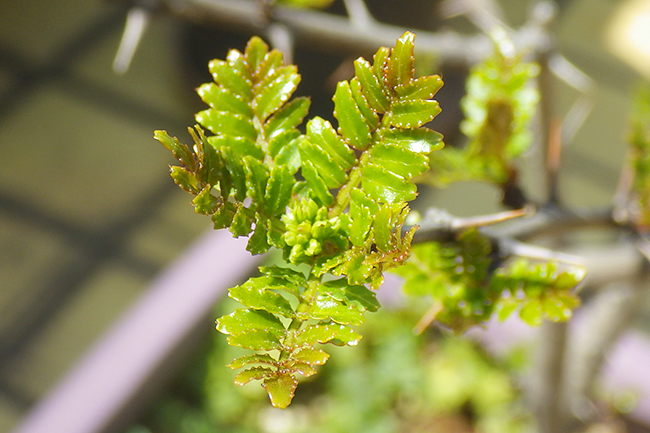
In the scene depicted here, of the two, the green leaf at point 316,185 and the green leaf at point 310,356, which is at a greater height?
the green leaf at point 316,185

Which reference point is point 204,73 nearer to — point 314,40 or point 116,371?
point 116,371

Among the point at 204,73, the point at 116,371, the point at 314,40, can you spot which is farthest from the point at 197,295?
the point at 204,73

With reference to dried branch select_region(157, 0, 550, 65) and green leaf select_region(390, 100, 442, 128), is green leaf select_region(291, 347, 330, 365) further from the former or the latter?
dried branch select_region(157, 0, 550, 65)

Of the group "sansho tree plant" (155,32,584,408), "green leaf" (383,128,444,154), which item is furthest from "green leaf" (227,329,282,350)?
"green leaf" (383,128,444,154)

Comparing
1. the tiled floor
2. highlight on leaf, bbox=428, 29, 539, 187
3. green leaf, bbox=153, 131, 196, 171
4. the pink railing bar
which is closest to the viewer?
green leaf, bbox=153, 131, 196, 171

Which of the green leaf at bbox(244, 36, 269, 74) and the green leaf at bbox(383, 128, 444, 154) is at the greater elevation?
the green leaf at bbox(244, 36, 269, 74)

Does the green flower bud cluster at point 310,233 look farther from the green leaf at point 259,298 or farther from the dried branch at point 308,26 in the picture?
the dried branch at point 308,26

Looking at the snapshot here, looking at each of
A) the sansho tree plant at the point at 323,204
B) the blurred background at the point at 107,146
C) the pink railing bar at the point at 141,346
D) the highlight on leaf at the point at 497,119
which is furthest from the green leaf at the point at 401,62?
the blurred background at the point at 107,146

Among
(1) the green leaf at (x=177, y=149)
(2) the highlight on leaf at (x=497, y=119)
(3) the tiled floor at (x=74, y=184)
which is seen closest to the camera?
(1) the green leaf at (x=177, y=149)
